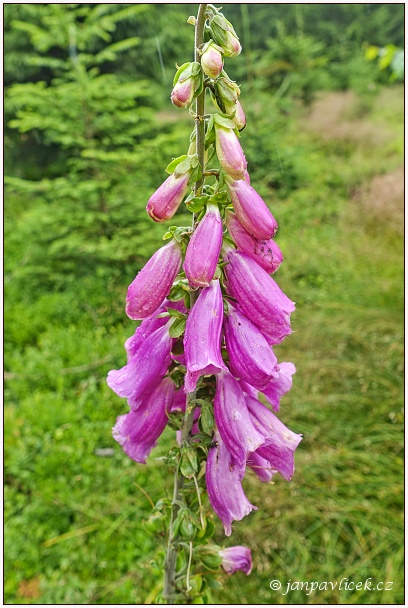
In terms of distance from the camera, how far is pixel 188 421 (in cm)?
113

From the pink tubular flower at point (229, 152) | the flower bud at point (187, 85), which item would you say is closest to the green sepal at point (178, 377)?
the pink tubular flower at point (229, 152)

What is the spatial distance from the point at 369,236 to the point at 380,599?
3.72 meters

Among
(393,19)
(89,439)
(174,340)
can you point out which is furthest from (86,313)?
(393,19)

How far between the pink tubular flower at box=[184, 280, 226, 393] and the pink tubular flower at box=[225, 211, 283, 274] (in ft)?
0.36

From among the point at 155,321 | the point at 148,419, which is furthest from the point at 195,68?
the point at 148,419

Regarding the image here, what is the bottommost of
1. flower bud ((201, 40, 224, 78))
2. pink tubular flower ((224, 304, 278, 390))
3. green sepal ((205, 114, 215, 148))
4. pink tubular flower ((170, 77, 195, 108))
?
pink tubular flower ((224, 304, 278, 390))

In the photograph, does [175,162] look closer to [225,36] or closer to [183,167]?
[183,167]

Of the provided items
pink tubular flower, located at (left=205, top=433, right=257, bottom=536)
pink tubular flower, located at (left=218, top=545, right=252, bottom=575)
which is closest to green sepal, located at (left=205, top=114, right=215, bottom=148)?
pink tubular flower, located at (left=205, top=433, right=257, bottom=536)

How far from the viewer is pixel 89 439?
3.17 metres

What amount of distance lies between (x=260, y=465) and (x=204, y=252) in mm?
586

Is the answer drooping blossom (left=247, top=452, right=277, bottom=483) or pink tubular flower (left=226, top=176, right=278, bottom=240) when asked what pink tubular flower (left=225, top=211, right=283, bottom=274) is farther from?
drooping blossom (left=247, top=452, right=277, bottom=483)

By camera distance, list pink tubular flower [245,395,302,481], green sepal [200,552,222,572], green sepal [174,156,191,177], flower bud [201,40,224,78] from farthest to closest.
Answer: green sepal [200,552,222,572] < pink tubular flower [245,395,302,481] < green sepal [174,156,191,177] < flower bud [201,40,224,78]

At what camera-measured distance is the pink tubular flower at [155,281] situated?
1029 millimetres

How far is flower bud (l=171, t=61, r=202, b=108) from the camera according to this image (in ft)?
A: 3.01
